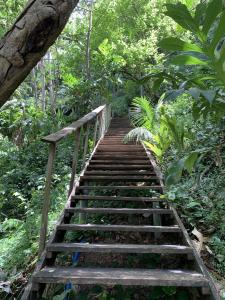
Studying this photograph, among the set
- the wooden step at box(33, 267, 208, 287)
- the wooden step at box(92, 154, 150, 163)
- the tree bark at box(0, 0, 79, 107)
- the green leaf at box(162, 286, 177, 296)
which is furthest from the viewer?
the wooden step at box(92, 154, 150, 163)

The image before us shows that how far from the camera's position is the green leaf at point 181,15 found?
1.38m

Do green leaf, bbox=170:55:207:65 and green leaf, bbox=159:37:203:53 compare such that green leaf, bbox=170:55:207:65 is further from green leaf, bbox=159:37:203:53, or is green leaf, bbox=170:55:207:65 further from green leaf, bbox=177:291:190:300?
green leaf, bbox=177:291:190:300

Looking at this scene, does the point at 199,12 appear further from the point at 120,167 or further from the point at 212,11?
the point at 120,167

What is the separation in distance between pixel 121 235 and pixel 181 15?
9.65 feet

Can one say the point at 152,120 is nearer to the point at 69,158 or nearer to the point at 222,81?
the point at 69,158

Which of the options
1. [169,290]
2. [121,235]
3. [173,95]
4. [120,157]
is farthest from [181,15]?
[120,157]

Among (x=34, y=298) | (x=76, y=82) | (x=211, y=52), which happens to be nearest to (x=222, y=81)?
(x=211, y=52)

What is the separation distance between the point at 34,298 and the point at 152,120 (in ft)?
16.7

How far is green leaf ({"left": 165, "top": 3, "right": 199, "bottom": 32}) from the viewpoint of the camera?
4.51 ft

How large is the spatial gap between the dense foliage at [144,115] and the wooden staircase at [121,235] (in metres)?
0.22

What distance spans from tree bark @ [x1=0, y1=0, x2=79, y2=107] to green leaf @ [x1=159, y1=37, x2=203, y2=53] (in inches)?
22.4

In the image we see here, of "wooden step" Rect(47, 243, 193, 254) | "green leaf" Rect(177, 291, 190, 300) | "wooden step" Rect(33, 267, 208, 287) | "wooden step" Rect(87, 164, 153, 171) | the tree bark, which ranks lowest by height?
"green leaf" Rect(177, 291, 190, 300)

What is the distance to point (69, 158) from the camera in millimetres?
8008

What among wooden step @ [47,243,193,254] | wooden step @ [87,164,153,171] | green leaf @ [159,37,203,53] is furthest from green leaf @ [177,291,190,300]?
wooden step @ [87,164,153,171]
